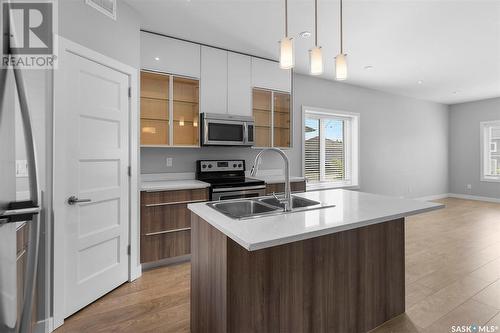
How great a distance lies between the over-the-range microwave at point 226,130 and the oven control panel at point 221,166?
1.16 feet

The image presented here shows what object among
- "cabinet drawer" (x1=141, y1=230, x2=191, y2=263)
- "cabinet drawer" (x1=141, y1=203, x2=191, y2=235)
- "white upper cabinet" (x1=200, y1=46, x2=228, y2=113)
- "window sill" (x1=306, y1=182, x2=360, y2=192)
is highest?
"white upper cabinet" (x1=200, y1=46, x2=228, y2=113)

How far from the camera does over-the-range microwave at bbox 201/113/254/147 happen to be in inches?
133

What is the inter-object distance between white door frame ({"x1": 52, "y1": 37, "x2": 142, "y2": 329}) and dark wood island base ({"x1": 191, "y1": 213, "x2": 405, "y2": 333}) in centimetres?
111

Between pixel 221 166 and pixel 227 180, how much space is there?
0.40 metres

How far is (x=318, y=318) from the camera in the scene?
1.62m

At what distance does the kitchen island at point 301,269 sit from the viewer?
1.34 m

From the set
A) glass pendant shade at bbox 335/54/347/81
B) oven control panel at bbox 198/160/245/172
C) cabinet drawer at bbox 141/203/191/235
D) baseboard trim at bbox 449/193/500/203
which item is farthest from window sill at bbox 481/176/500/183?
cabinet drawer at bbox 141/203/191/235

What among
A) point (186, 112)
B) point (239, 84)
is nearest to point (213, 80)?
point (239, 84)

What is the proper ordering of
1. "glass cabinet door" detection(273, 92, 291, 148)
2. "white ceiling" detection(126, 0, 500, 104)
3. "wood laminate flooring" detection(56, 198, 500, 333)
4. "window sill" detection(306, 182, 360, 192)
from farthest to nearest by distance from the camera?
1. "window sill" detection(306, 182, 360, 192)
2. "glass cabinet door" detection(273, 92, 291, 148)
3. "white ceiling" detection(126, 0, 500, 104)
4. "wood laminate flooring" detection(56, 198, 500, 333)

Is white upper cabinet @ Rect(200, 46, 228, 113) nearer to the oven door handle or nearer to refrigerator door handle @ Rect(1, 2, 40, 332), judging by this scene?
the oven door handle

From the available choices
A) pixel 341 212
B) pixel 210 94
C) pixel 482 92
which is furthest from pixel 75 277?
pixel 482 92

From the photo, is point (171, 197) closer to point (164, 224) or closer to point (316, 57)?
point (164, 224)

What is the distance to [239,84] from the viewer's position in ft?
12.3

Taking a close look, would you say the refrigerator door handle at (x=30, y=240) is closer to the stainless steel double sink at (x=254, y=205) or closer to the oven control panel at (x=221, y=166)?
the stainless steel double sink at (x=254, y=205)
